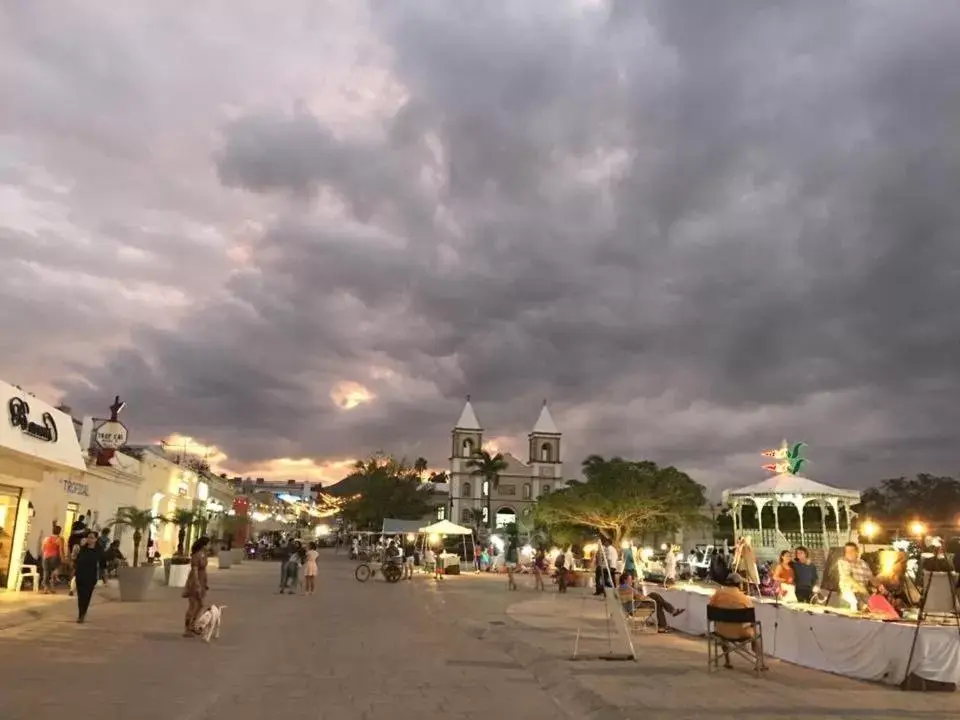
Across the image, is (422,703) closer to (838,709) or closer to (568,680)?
(568,680)

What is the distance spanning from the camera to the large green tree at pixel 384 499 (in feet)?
264

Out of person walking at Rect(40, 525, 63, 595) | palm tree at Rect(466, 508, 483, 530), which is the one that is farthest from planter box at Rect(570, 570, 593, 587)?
palm tree at Rect(466, 508, 483, 530)

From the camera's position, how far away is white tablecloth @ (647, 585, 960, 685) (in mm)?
8875

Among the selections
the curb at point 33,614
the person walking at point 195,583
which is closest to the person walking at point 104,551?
the curb at point 33,614

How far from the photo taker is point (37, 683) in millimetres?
8227

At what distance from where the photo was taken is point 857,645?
9648 millimetres

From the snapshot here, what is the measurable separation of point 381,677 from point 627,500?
4231 centimetres

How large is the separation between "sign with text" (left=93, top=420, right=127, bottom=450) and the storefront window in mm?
6093

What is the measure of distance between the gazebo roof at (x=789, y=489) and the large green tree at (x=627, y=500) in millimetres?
25943

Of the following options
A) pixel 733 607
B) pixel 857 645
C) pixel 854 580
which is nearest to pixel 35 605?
pixel 733 607

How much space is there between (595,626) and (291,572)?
457 inches

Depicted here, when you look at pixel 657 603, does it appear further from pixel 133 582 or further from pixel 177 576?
pixel 177 576

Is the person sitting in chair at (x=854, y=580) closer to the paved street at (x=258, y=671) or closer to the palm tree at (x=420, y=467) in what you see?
the paved street at (x=258, y=671)

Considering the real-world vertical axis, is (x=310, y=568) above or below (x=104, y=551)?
below
